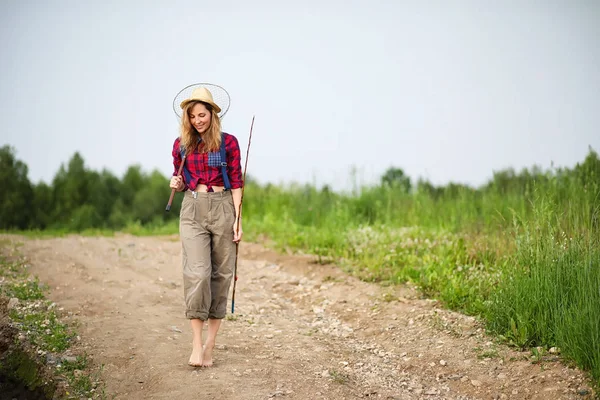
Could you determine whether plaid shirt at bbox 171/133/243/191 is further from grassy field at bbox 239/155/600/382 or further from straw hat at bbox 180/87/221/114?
grassy field at bbox 239/155/600/382

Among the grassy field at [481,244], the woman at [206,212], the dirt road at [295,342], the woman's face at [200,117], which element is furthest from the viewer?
the grassy field at [481,244]

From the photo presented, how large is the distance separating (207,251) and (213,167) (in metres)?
0.70

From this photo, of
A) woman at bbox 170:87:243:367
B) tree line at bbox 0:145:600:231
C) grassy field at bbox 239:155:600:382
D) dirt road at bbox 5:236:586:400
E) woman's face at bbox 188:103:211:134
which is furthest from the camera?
tree line at bbox 0:145:600:231

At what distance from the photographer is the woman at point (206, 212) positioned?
16.4 feet

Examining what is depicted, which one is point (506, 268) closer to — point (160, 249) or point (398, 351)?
point (398, 351)

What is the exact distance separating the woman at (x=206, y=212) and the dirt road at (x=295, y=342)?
0.55 meters

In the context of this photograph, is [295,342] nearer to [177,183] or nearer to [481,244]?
[177,183]

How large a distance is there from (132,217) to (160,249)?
5.58m

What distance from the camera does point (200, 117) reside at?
512cm

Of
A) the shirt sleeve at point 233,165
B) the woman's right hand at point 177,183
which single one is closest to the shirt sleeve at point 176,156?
the woman's right hand at point 177,183

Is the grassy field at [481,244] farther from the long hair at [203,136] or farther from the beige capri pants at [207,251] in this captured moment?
the long hair at [203,136]

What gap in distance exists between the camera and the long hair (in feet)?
16.7

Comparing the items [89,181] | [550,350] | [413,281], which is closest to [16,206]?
[89,181]

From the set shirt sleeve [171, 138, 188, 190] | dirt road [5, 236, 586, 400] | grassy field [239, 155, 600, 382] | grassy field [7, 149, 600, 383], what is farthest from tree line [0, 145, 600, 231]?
shirt sleeve [171, 138, 188, 190]
